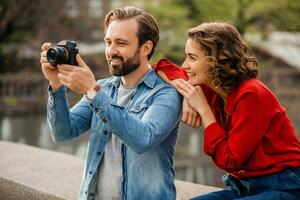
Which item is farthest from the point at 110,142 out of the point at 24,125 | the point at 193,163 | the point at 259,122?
the point at 24,125

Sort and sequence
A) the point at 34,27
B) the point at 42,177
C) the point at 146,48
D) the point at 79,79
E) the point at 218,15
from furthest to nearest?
the point at 34,27 < the point at 218,15 < the point at 42,177 < the point at 146,48 < the point at 79,79

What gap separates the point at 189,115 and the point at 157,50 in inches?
465

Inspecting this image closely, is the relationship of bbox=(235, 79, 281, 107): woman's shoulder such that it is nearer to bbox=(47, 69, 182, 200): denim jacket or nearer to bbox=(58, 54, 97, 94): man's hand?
bbox=(47, 69, 182, 200): denim jacket

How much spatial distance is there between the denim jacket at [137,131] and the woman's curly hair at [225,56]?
0.69 feet

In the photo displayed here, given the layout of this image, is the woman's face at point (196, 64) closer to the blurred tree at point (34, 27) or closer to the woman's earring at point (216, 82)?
the woman's earring at point (216, 82)

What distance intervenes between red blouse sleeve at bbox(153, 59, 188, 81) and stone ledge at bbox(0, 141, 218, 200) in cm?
85

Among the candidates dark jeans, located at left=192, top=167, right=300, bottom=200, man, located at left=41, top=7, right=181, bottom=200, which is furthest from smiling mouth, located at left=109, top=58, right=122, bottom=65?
dark jeans, located at left=192, top=167, right=300, bottom=200

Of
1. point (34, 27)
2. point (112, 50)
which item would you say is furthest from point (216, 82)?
point (34, 27)

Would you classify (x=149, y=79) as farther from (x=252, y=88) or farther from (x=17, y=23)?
(x=17, y=23)

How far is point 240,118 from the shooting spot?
2068 mm

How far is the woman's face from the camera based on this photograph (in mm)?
2223

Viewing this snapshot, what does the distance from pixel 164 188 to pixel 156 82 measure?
0.44 m

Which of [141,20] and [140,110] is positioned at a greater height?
[141,20]

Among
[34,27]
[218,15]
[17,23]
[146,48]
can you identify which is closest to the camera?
[146,48]
